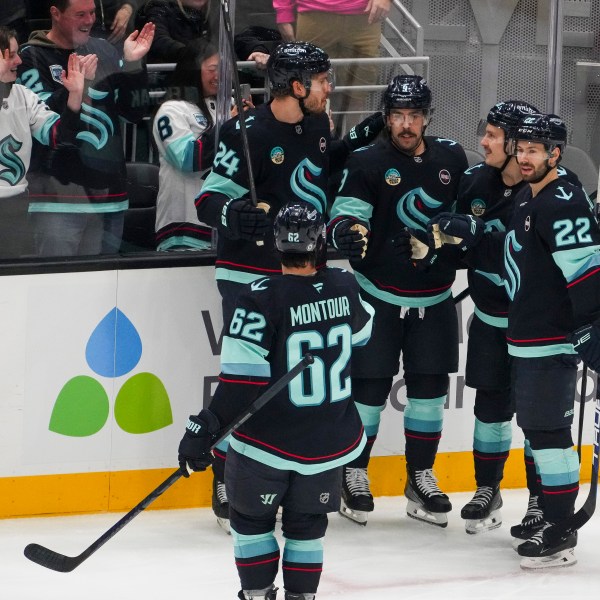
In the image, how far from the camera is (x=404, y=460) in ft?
17.6

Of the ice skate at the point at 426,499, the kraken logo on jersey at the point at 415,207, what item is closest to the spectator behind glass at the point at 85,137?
the kraken logo on jersey at the point at 415,207

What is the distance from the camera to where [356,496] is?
4.95 metres

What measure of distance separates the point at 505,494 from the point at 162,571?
5.09 feet

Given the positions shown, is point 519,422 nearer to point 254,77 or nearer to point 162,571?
→ point 162,571

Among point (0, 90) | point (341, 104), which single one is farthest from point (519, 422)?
point (0, 90)

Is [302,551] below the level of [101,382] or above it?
below

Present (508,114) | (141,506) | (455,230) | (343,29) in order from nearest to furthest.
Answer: (141,506)
(455,230)
(508,114)
(343,29)

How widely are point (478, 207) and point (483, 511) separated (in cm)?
102

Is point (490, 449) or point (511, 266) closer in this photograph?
point (511, 266)

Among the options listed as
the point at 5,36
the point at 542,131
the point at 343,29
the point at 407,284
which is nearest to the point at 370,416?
the point at 407,284

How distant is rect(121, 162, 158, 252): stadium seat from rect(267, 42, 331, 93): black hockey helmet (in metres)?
0.67

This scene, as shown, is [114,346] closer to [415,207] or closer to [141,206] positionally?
[141,206]

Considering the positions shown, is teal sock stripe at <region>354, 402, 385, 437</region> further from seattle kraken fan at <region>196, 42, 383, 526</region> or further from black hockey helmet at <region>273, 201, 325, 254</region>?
black hockey helmet at <region>273, 201, 325, 254</region>

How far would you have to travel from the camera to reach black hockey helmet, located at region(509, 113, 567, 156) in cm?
432
